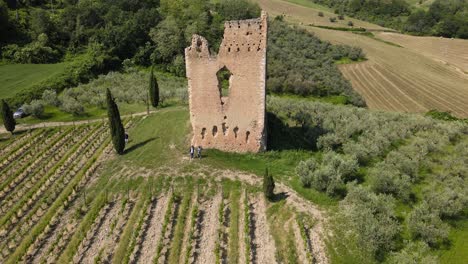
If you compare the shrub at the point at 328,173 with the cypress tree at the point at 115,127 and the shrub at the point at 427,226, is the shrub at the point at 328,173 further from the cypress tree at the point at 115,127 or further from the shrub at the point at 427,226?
the cypress tree at the point at 115,127

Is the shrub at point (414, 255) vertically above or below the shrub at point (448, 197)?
below

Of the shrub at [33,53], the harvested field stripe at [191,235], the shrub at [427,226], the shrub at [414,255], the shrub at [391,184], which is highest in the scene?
the shrub at [33,53]

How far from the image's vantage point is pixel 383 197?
81.0 feet

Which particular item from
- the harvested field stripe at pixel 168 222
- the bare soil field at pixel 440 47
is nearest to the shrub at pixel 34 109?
the harvested field stripe at pixel 168 222

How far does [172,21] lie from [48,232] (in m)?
63.0

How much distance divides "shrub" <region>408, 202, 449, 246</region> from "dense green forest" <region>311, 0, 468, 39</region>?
331ft

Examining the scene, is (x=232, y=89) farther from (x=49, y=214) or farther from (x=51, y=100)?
(x=51, y=100)

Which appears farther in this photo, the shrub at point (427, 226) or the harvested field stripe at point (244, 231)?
the shrub at point (427, 226)

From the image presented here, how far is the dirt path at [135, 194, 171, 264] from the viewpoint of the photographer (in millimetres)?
21484

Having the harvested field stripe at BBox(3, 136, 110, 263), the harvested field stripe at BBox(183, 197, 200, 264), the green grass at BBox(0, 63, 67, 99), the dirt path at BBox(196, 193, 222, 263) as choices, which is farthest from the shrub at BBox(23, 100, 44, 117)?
the dirt path at BBox(196, 193, 222, 263)

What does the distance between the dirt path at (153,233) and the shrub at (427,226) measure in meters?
14.5

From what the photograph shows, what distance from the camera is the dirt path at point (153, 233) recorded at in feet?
70.5

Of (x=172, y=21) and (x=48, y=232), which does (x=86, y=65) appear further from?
(x=48, y=232)

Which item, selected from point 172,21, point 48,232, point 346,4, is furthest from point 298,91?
point 346,4
